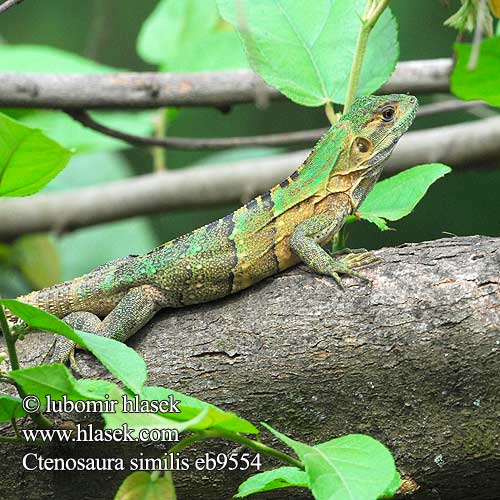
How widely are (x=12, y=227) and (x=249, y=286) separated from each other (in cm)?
288

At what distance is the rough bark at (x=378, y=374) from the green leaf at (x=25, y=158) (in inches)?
42.5

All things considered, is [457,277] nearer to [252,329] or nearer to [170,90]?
[252,329]

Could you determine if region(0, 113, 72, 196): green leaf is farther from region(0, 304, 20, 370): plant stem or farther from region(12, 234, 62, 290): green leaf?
region(12, 234, 62, 290): green leaf

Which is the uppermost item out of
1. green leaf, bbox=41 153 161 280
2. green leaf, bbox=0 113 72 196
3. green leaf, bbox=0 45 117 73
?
green leaf, bbox=0 113 72 196

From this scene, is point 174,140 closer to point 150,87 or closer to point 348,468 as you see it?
point 150,87

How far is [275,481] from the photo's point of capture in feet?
6.49

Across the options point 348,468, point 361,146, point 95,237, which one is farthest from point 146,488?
point 95,237

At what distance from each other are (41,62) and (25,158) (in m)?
3.09

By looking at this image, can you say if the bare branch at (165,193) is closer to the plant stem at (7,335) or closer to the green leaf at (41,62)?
the green leaf at (41,62)

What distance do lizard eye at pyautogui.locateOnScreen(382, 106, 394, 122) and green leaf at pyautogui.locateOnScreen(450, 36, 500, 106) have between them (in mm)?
974

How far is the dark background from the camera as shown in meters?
7.12

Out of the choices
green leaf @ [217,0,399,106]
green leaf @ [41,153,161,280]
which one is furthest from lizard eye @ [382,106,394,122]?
green leaf @ [41,153,161,280]

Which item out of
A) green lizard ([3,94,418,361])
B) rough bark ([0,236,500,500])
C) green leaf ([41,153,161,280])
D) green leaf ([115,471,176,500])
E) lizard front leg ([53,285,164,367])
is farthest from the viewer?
green leaf ([41,153,161,280])

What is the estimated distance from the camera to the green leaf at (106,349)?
1782 millimetres
